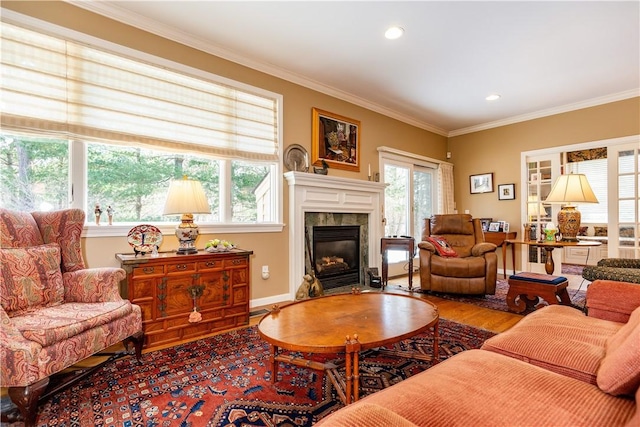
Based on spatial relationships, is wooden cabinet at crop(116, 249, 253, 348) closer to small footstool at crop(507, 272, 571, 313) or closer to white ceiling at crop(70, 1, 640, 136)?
white ceiling at crop(70, 1, 640, 136)

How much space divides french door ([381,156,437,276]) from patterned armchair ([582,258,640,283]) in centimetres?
258

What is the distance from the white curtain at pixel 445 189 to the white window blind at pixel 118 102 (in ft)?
12.2

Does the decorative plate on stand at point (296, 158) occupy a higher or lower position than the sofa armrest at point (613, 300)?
higher

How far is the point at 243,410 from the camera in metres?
1.57

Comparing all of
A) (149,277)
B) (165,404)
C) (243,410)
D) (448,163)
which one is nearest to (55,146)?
(149,277)

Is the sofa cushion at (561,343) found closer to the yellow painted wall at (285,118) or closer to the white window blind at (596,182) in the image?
the yellow painted wall at (285,118)

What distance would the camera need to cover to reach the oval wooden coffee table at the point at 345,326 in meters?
1.50

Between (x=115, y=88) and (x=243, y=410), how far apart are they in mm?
2674

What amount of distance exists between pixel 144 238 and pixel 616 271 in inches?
156

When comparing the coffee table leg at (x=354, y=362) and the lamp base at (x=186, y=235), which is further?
the lamp base at (x=186, y=235)

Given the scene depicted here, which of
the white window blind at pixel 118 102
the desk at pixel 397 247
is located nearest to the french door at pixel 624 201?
the desk at pixel 397 247

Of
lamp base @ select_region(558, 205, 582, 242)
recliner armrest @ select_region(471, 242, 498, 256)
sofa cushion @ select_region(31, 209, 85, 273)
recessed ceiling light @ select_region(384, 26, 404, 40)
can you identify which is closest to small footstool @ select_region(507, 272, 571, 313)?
recliner armrest @ select_region(471, 242, 498, 256)

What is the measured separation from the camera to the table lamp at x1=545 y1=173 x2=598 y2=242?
344 centimetres

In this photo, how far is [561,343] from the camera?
1351mm
